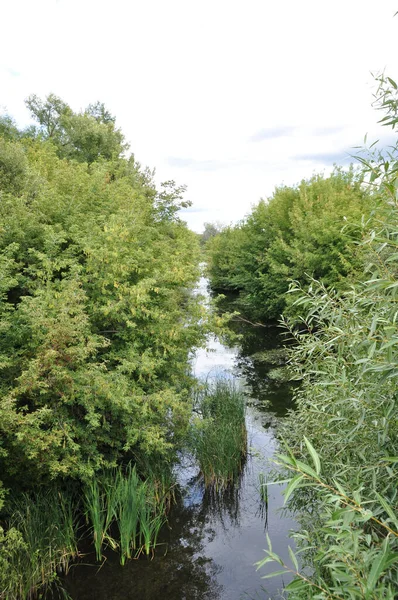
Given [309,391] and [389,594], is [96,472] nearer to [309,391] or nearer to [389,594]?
[309,391]

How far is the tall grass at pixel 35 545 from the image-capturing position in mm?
4699

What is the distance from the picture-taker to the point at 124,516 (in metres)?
5.65

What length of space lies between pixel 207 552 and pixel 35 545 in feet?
7.48

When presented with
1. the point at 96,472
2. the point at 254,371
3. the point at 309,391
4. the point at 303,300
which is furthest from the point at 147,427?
the point at 254,371

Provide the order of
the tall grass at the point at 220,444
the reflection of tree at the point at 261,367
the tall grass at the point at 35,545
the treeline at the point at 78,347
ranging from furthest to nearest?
the reflection of tree at the point at 261,367, the tall grass at the point at 220,444, the treeline at the point at 78,347, the tall grass at the point at 35,545

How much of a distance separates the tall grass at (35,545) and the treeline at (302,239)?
10.0 meters

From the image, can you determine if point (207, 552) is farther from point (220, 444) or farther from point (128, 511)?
point (220, 444)

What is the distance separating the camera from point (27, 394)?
574 centimetres

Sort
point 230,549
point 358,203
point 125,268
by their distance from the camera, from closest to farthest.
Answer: point 230,549 → point 125,268 → point 358,203

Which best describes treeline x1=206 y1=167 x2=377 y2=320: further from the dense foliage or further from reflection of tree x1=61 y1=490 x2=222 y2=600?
the dense foliage

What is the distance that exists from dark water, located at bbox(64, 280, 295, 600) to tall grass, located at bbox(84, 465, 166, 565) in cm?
20

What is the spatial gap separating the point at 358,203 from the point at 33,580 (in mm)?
16556

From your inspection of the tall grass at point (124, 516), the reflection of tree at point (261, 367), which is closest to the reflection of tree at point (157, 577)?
the tall grass at point (124, 516)

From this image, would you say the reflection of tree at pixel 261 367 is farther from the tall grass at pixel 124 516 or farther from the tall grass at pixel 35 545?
the tall grass at pixel 35 545
